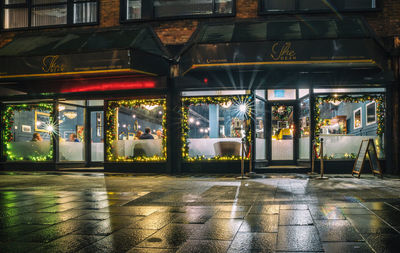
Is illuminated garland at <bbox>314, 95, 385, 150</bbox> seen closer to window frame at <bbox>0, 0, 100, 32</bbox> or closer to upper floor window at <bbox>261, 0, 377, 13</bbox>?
upper floor window at <bbox>261, 0, 377, 13</bbox>

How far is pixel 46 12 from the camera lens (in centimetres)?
1420

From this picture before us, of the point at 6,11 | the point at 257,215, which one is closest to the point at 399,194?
the point at 257,215

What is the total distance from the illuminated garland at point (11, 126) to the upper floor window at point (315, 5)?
8933 mm

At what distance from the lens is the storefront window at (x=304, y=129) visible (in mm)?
13375

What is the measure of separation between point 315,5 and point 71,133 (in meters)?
10.6

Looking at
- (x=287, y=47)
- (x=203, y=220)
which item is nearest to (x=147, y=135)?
(x=287, y=47)

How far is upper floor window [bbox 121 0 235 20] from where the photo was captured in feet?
41.8

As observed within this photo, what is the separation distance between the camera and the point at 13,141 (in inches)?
578

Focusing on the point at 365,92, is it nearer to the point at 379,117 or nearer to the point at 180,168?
the point at 379,117

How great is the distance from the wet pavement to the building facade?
13.8 ft

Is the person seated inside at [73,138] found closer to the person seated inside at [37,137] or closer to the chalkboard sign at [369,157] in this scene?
the person seated inside at [37,137]

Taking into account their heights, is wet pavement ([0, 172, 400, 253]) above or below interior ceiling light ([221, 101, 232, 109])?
below

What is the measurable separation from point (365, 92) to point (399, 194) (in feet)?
19.9

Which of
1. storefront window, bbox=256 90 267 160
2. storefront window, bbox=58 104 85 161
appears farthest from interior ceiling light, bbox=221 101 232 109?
storefront window, bbox=58 104 85 161
